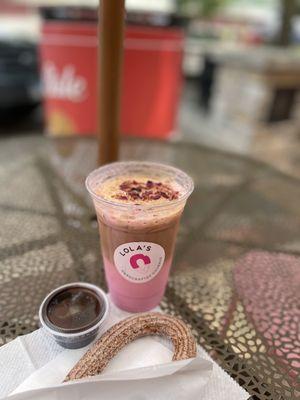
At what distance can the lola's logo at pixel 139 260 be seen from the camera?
2.05 feet

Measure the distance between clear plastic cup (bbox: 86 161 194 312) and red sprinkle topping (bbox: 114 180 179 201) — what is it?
3 cm

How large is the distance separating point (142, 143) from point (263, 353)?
1.10 metres

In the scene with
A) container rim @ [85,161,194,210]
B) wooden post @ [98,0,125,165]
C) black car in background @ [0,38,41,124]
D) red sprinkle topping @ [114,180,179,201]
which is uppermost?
wooden post @ [98,0,125,165]

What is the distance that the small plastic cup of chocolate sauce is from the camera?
23.1 inches

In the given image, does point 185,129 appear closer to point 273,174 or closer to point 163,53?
point 163,53

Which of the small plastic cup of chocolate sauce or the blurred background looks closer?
the small plastic cup of chocolate sauce

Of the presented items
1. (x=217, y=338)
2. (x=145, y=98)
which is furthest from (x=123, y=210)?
(x=145, y=98)

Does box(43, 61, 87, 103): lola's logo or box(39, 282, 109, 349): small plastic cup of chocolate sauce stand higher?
box(43, 61, 87, 103): lola's logo

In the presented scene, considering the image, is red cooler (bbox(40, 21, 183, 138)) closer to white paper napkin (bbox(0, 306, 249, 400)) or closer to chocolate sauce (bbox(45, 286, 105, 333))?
chocolate sauce (bbox(45, 286, 105, 333))

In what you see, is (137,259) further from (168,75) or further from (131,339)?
(168,75)

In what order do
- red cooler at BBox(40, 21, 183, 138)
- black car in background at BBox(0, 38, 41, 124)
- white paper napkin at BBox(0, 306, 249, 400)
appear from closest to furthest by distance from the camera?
white paper napkin at BBox(0, 306, 249, 400) < red cooler at BBox(40, 21, 183, 138) < black car in background at BBox(0, 38, 41, 124)

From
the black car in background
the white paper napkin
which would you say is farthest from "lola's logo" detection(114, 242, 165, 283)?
the black car in background

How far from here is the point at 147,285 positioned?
0.67 metres

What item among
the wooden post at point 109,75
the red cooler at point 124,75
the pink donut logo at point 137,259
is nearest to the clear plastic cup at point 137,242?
the pink donut logo at point 137,259
